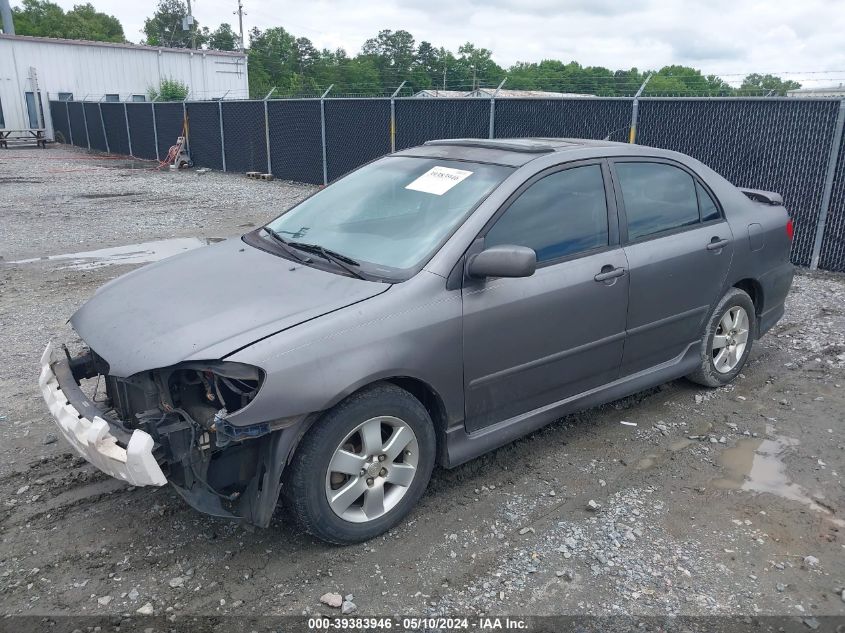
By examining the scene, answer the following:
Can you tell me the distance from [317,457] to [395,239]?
122 cm

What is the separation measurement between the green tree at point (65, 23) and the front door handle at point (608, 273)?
85842mm

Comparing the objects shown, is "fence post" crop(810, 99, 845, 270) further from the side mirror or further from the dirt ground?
the side mirror

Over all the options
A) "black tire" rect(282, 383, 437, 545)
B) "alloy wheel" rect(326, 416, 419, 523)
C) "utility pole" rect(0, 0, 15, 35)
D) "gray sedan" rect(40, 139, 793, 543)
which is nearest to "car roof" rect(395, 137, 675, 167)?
"gray sedan" rect(40, 139, 793, 543)

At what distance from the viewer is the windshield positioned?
3424 millimetres

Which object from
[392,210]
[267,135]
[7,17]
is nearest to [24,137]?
[7,17]

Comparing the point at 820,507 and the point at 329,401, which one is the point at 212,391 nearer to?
the point at 329,401

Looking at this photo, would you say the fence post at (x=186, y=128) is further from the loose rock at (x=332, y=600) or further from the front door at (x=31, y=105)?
the loose rock at (x=332, y=600)

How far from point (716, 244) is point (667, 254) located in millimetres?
524

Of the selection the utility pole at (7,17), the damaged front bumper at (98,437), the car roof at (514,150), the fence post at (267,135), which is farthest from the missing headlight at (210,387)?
the utility pole at (7,17)

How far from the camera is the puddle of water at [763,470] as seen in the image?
363cm

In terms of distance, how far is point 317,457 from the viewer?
9.37 feet

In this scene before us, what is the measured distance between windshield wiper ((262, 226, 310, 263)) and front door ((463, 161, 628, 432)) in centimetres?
90

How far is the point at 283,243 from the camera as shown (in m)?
3.82

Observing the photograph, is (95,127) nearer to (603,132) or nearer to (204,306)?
(603,132)
